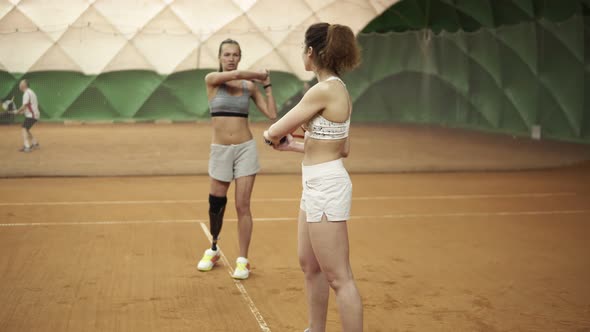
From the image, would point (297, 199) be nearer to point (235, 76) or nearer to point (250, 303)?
point (235, 76)

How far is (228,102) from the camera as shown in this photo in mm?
5668

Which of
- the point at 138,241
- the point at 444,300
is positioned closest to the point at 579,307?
the point at 444,300

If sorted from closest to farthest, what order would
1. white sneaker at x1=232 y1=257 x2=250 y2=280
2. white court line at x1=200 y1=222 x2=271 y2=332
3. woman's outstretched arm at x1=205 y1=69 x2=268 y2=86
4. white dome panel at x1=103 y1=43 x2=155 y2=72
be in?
1. white court line at x1=200 y1=222 x2=271 y2=332
2. woman's outstretched arm at x1=205 y1=69 x2=268 y2=86
3. white sneaker at x1=232 y1=257 x2=250 y2=280
4. white dome panel at x1=103 y1=43 x2=155 y2=72

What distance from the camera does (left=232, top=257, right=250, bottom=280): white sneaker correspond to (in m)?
5.59

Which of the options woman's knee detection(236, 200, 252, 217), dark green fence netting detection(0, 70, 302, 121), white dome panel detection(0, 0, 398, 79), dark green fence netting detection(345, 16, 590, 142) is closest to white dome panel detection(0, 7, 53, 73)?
dark green fence netting detection(0, 70, 302, 121)

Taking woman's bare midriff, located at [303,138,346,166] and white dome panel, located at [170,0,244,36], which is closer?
woman's bare midriff, located at [303,138,346,166]

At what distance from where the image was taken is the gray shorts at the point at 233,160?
5660mm

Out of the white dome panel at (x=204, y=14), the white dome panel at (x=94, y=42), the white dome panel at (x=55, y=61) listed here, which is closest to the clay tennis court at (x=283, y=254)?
the white dome panel at (x=55, y=61)

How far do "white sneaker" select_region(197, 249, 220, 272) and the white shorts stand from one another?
2630 millimetres

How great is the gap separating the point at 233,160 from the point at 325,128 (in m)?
2.45

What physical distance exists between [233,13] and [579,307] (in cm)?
1928

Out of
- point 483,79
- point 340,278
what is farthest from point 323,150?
point 483,79

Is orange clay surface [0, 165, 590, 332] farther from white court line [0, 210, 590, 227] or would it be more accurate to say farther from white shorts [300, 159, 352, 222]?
white shorts [300, 159, 352, 222]

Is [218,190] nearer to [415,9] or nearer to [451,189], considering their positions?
[451,189]
